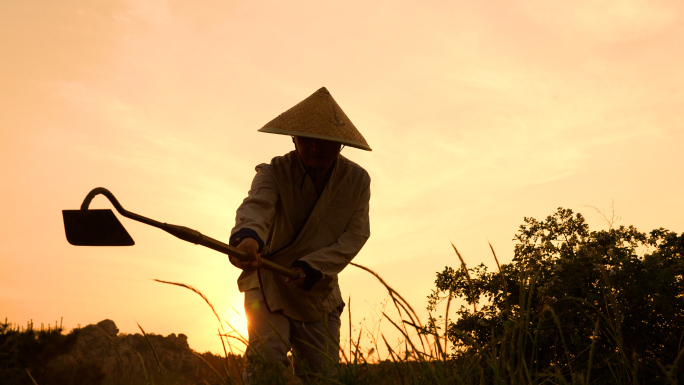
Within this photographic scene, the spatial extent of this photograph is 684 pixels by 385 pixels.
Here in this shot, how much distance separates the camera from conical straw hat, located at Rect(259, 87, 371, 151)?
4109mm

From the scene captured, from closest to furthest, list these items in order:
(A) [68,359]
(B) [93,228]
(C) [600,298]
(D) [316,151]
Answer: (B) [93,228] < (D) [316,151] < (C) [600,298] < (A) [68,359]

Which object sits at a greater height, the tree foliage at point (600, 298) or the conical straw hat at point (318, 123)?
the conical straw hat at point (318, 123)

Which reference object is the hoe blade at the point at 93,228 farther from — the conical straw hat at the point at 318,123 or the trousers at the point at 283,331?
the conical straw hat at the point at 318,123

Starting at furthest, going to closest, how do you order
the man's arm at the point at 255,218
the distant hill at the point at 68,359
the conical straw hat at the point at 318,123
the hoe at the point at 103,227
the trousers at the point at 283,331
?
the distant hill at the point at 68,359, the conical straw hat at the point at 318,123, the trousers at the point at 283,331, the man's arm at the point at 255,218, the hoe at the point at 103,227

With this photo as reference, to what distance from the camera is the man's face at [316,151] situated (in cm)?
423

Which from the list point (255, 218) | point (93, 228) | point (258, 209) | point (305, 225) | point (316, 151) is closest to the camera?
point (93, 228)

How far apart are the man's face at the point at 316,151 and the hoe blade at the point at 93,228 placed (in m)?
1.38

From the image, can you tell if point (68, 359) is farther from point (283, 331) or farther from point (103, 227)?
point (103, 227)

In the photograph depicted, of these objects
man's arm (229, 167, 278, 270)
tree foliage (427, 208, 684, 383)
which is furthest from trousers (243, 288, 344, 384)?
tree foliage (427, 208, 684, 383)

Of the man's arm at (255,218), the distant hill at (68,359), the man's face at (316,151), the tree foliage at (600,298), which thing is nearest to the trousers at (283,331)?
the man's arm at (255,218)

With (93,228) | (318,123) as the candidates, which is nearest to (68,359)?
(318,123)

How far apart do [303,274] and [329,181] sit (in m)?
0.76

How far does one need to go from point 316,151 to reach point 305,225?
52cm

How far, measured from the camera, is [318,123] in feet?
13.7
